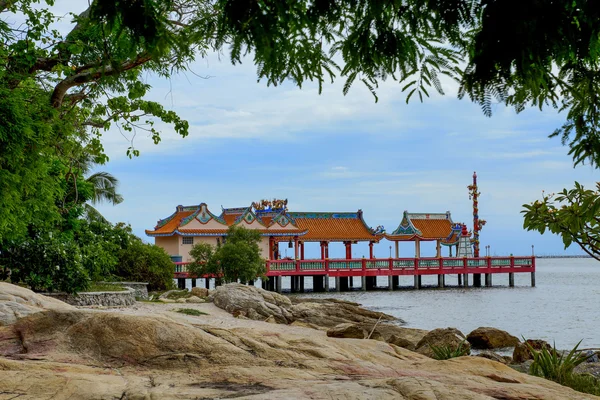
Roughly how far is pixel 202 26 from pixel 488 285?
5510 cm

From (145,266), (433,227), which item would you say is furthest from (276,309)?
(433,227)

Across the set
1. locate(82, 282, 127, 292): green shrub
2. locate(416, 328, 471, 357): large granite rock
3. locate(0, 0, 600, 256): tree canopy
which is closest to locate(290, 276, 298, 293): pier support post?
locate(82, 282, 127, 292): green shrub

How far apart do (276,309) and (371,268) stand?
25532 mm

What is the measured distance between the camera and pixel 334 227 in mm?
51000

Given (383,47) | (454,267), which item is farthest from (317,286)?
(383,47)

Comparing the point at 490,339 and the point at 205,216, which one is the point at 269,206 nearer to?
the point at 205,216

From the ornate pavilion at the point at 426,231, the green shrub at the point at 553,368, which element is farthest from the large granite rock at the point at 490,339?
the ornate pavilion at the point at 426,231

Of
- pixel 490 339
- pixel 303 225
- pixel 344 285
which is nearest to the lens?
pixel 490 339

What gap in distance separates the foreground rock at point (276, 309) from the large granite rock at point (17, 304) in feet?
44.1

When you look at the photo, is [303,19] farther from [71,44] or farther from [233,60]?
[71,44]

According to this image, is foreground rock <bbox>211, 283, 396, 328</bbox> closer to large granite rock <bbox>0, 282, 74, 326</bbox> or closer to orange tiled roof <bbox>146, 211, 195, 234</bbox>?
large granite rock <bbox>0, 282, 74, 326</bbox>

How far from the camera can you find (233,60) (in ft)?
13.5

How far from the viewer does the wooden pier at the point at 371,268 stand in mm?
45062

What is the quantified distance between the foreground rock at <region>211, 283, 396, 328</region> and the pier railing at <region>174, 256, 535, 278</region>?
53.5ft
